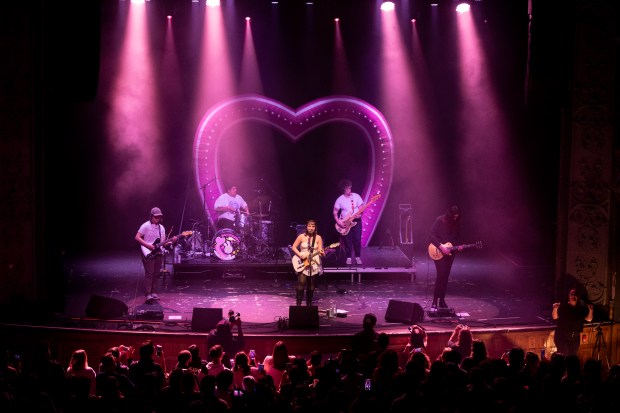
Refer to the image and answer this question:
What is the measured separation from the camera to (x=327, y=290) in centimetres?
1540


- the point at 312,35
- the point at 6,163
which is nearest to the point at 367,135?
the point at 312,35

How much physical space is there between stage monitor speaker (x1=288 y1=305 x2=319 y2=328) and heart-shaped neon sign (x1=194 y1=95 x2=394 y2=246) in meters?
6.53

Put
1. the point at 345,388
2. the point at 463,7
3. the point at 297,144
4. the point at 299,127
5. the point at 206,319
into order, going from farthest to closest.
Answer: the point at 297,144 < the point at 299,127 < the point at 463,7 < the point at 206,319 < the point at 345,388

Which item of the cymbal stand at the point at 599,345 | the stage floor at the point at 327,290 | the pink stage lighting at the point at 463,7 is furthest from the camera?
the pink stage lighting at the point at 463,7

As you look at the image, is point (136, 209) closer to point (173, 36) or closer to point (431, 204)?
point (173, 36)

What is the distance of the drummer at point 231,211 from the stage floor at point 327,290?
952 millimetres

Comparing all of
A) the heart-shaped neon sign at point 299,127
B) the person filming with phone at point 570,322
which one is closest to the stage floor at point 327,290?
the person filming with phone at point 570,322

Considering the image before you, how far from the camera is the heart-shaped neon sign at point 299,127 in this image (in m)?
18.3

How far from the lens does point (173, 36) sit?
18.5 m

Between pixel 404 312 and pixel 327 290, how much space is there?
3345mm

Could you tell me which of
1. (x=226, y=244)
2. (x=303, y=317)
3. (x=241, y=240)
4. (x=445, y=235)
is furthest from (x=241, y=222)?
(x=445, y=235)

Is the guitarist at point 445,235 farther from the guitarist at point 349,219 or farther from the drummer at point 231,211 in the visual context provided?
the drummer at point 231,211

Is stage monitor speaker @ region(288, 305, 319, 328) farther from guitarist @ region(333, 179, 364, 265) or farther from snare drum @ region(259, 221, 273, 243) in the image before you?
snare drum @ region(259, 221, 273, 243)

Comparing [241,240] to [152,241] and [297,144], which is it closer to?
[152,241]
